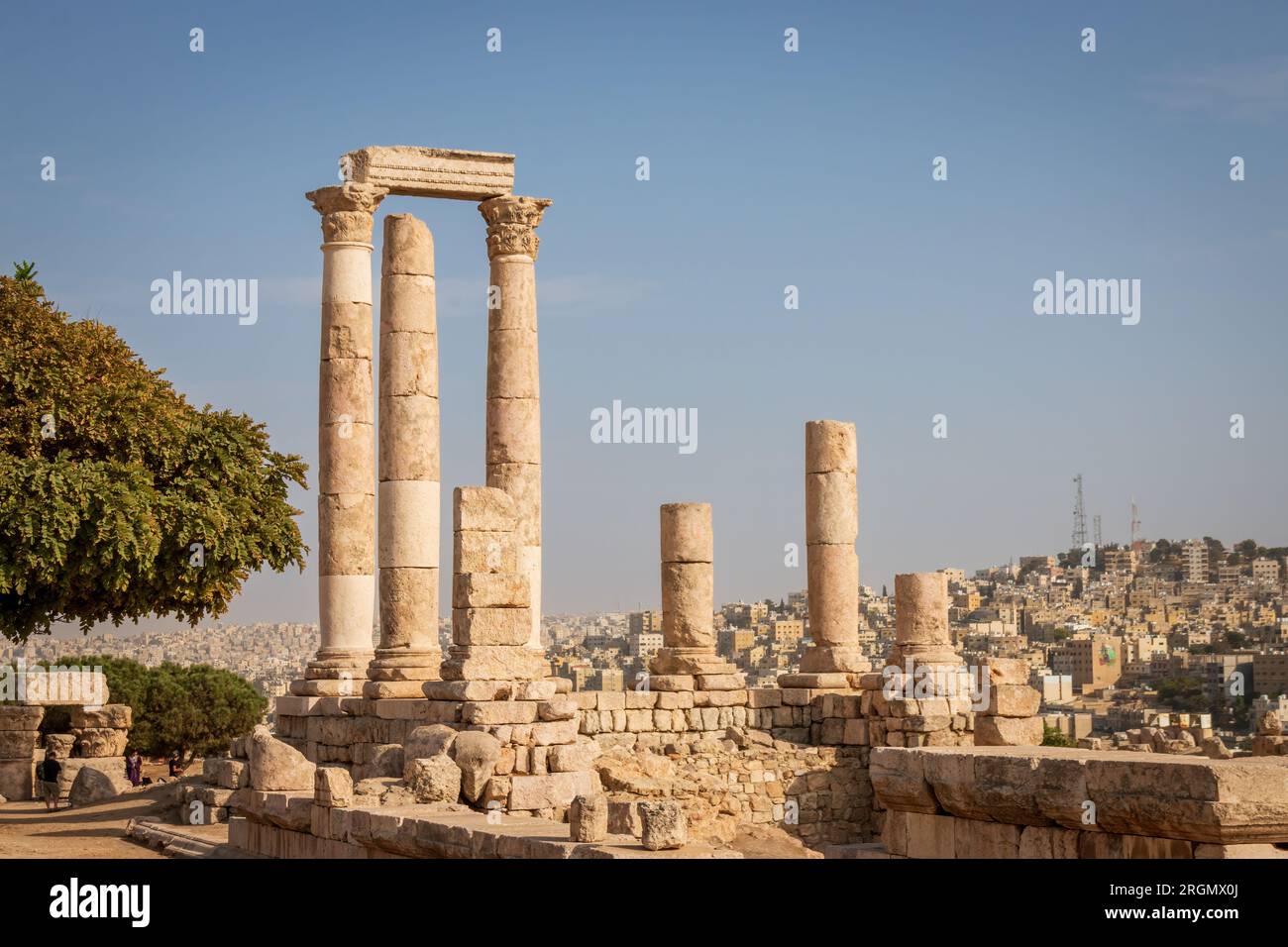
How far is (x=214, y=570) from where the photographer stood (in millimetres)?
27578

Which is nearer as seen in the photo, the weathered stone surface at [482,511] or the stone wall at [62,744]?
the weathered stone surface at [482,511]

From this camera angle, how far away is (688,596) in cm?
2738

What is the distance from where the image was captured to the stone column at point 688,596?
2700 centimetres

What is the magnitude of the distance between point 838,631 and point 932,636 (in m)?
1.59

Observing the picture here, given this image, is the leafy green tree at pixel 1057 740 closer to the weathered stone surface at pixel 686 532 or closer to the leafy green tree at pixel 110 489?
the weathered stone surface at pixel 686 532

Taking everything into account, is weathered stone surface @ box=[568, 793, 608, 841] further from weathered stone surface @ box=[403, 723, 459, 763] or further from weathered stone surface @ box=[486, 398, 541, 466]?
weathered stone surface @ box=[486, 398, 541, 466]

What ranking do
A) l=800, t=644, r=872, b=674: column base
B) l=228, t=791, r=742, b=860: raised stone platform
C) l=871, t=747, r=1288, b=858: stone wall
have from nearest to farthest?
l=871, t=747, r=1288, b=858: stone wall
l=228, t=791, r=742, b=860: raised stone platform
l=800, t=644, r=872, b=674: column base

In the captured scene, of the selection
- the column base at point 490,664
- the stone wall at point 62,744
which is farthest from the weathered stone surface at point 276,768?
the stone wall at point 62,744

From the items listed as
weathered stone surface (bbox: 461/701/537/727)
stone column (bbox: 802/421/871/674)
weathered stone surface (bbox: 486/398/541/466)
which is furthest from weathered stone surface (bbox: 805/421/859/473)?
weathered stone surface (bbox: 461/701/537/727)

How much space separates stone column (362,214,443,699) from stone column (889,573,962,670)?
6837 millimetres

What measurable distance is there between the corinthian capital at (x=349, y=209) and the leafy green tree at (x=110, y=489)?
4738mm

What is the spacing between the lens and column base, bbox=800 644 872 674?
27.1 metres

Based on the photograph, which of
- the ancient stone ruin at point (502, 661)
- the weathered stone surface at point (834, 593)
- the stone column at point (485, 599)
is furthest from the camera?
the weathered stone surface at point (834, 593)

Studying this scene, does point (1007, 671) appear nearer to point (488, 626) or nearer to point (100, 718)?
point (488, 626)
